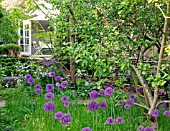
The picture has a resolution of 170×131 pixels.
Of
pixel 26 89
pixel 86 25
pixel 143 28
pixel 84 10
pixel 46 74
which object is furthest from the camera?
pixel 46 74

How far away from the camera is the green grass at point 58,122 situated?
2953 millimetres

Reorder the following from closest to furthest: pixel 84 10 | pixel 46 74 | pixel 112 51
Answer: pixel 112 51
pixel 84 10
pixel 46 74

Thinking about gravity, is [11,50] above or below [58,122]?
above

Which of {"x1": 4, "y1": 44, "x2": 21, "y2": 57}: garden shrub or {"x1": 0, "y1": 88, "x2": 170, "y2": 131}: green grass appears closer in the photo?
{"x1": 0, "y1": 88, "x2": 170, "y2": 131}: green grass

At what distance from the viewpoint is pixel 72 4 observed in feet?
12.9

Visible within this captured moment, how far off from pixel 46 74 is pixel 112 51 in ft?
10.3

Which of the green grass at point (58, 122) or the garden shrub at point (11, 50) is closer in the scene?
the green grass at point (58, 122)

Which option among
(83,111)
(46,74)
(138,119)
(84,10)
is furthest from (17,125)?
(46,74)

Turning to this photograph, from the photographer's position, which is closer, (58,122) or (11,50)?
(58,122)

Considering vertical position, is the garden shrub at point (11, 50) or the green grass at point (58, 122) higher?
the garden shrub at point (11, 50)

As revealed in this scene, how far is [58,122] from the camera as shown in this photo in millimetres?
3057

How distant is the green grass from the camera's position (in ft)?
9.69

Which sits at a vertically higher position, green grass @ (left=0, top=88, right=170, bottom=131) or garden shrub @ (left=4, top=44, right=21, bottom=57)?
garden shrub @ (left=4, top=44, right=21, bottom=57)

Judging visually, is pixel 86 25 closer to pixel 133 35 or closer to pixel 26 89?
pixel 133 35
